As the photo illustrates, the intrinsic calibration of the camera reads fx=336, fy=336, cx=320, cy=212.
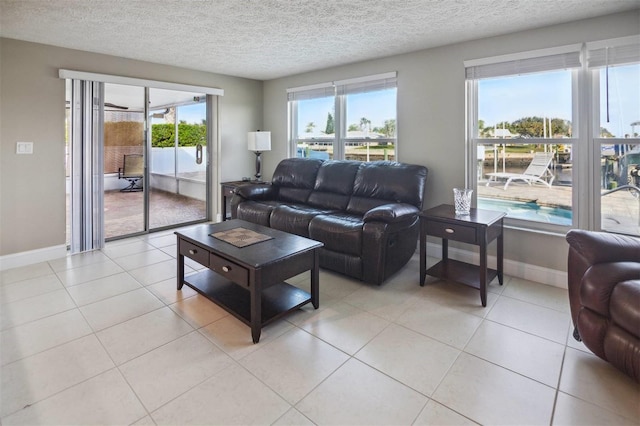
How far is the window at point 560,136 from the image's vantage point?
108 inches

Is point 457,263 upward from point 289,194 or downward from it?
downward

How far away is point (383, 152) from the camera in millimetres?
4285

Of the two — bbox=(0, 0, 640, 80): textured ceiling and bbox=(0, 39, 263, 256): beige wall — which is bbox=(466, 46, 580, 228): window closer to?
bbox=(0, 0, 640, 80): textured ceiling

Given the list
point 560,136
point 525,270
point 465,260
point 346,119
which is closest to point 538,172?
point 560,136

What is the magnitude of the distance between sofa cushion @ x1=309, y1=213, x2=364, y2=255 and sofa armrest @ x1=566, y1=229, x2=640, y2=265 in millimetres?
1532

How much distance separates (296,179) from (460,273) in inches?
92.8

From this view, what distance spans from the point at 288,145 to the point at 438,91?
2.53m

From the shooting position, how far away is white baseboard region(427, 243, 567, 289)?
9.90 ft

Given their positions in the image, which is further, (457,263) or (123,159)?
(123,159)

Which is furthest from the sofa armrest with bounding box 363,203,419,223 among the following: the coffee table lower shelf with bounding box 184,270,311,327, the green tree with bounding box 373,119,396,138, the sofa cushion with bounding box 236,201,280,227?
the green tree with bounding box 373,119,396,138

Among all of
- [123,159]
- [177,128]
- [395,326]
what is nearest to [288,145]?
[177,128]

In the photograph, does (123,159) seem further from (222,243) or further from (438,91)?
(438,91)

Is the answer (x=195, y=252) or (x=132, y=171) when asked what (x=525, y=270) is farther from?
(x=132, y=171)

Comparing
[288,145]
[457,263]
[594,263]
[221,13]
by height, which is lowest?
[457,263]
